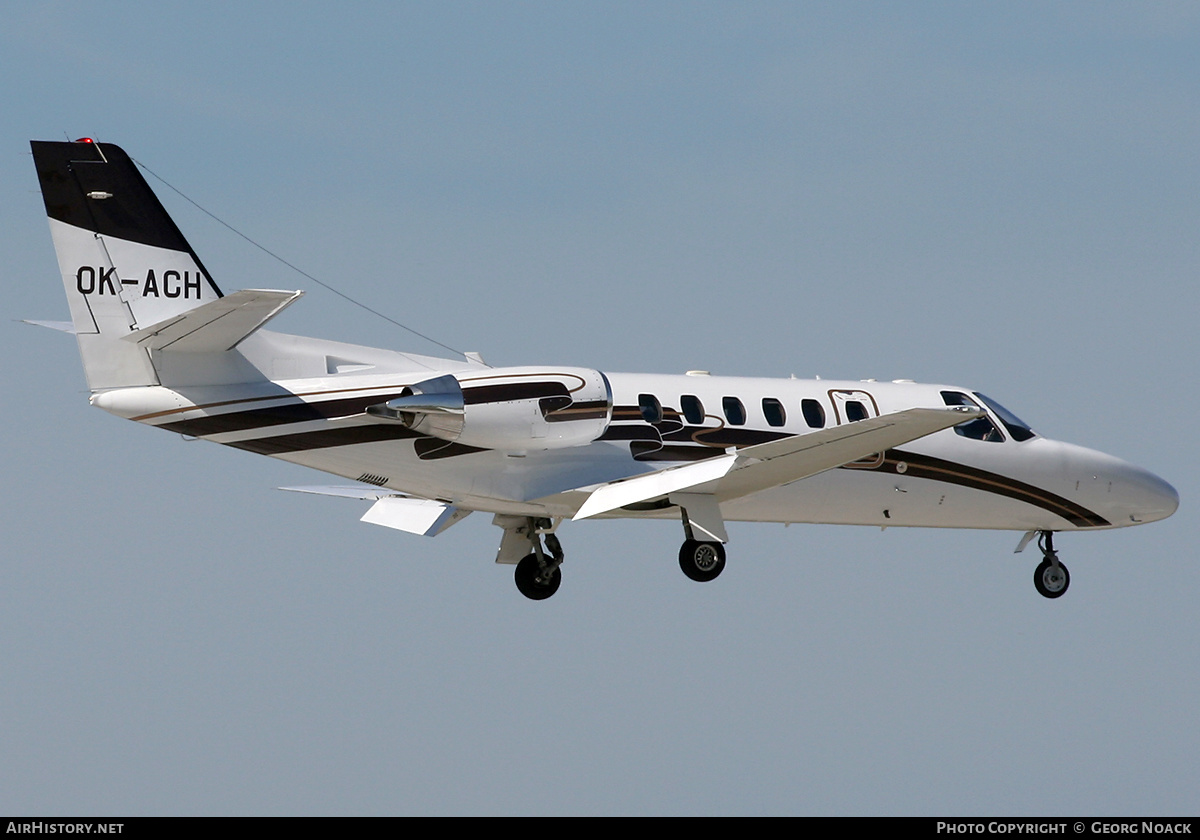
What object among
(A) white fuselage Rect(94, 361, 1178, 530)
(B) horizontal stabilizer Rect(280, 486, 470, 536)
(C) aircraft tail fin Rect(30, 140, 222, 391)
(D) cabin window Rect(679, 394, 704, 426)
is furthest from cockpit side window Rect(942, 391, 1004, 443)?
(C) aircraft tail fin Rect(30, 140, 222, 391)

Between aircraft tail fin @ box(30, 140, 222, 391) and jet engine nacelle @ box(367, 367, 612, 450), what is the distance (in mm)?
2966

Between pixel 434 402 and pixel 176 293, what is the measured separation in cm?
347

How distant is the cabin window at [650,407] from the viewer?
73.2ft

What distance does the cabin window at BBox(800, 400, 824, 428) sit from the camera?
23.4 m

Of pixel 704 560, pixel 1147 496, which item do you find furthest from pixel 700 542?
pixel 1147 496

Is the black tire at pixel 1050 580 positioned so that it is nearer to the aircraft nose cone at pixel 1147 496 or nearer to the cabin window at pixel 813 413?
the aircraft nose cone at pixel 1147 496

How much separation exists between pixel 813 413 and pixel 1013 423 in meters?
3.61

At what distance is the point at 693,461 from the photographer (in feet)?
73.5

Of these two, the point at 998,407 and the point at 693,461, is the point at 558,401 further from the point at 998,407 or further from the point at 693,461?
the point at 998,407

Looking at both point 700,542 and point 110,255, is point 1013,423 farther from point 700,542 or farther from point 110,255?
point 110,255

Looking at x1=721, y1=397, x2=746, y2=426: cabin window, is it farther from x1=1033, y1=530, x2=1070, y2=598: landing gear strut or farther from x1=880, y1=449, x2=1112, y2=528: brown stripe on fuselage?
x1=1033, y1=530, x2=1070, y2=598: landing gear strut

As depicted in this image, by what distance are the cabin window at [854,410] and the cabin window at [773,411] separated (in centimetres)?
115
